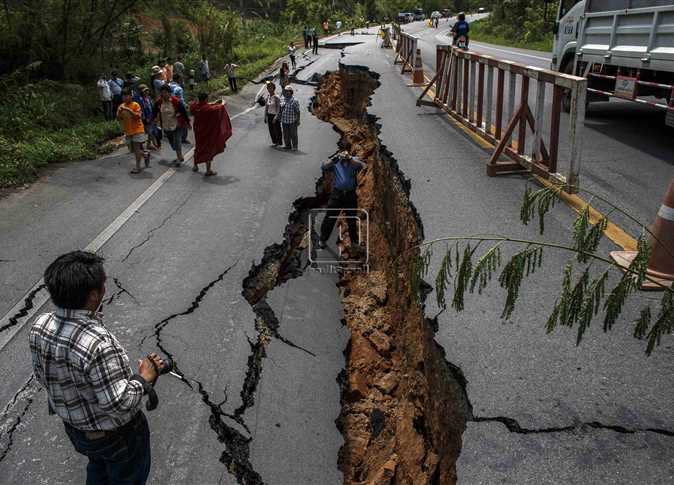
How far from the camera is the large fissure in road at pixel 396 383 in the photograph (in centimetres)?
397

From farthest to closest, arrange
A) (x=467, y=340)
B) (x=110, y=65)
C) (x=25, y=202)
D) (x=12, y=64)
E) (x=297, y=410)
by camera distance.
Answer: (x=110, y=65), (x=12, y=64), (x=25, y=202), (x=467, y=340), (x=297, y=410)

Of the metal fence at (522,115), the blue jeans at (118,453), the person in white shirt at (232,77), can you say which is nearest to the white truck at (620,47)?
the metal fence at (522,115)

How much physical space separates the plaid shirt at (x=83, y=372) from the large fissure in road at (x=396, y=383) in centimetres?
157

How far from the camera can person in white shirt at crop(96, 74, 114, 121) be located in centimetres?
1501

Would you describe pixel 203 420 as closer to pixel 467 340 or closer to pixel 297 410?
pixel 297 410

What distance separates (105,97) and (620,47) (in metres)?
11.6

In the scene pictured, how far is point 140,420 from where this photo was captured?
2943 millimetres

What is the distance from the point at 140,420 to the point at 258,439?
1091mm

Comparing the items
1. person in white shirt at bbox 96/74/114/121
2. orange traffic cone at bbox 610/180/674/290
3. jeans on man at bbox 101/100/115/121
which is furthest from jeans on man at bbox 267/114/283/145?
orange traffic cone at bbox 610/180/674/290

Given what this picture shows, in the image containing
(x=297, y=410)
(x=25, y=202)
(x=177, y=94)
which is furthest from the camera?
(x=177, y=94)

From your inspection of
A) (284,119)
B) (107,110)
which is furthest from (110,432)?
(107,110)

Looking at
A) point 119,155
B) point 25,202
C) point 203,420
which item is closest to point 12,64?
point 119,155

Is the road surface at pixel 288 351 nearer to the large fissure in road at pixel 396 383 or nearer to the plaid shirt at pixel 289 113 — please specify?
the large fissure in road at pixel 396 383

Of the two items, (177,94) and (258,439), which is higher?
(177,94)
